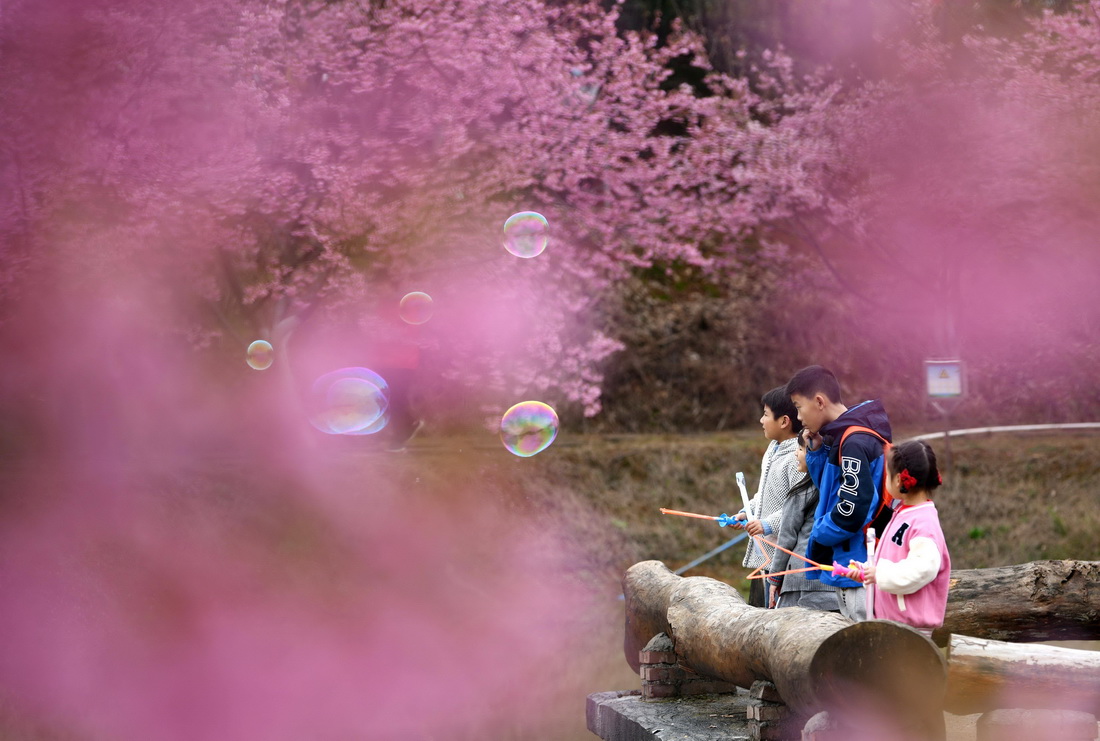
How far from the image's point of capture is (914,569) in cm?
475

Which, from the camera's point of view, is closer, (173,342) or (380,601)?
(380,601)

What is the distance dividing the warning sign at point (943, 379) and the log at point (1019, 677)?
29.1 feet

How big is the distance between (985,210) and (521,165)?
6863 millimetres

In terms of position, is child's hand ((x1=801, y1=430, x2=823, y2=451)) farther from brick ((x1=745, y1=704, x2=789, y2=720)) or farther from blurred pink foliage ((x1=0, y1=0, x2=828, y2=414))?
blurred pink foliage ((x1=0, y1=0, x2=828, y2=414))

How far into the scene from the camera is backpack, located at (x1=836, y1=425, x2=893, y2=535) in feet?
16.6

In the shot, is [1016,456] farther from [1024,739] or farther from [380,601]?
[1024,739]

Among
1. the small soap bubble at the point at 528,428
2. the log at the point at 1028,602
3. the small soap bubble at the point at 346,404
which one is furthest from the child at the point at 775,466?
the small soap bubble at the point at 346,404

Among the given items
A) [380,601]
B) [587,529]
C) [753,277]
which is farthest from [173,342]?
[753,277]

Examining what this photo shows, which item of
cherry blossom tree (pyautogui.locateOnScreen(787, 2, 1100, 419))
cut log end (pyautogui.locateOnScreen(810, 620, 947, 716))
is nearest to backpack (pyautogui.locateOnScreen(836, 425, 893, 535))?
cut log end (pyautogui.locateOnScreen(810, 620, 947, 716))

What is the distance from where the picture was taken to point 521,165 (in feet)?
48.4

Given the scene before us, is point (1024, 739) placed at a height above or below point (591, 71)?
below

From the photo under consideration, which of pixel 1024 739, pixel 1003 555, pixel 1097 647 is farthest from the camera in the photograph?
pixel 1003 555

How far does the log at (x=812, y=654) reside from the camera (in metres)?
4.59

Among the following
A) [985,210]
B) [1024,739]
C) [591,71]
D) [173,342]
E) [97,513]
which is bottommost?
[1024,739]
